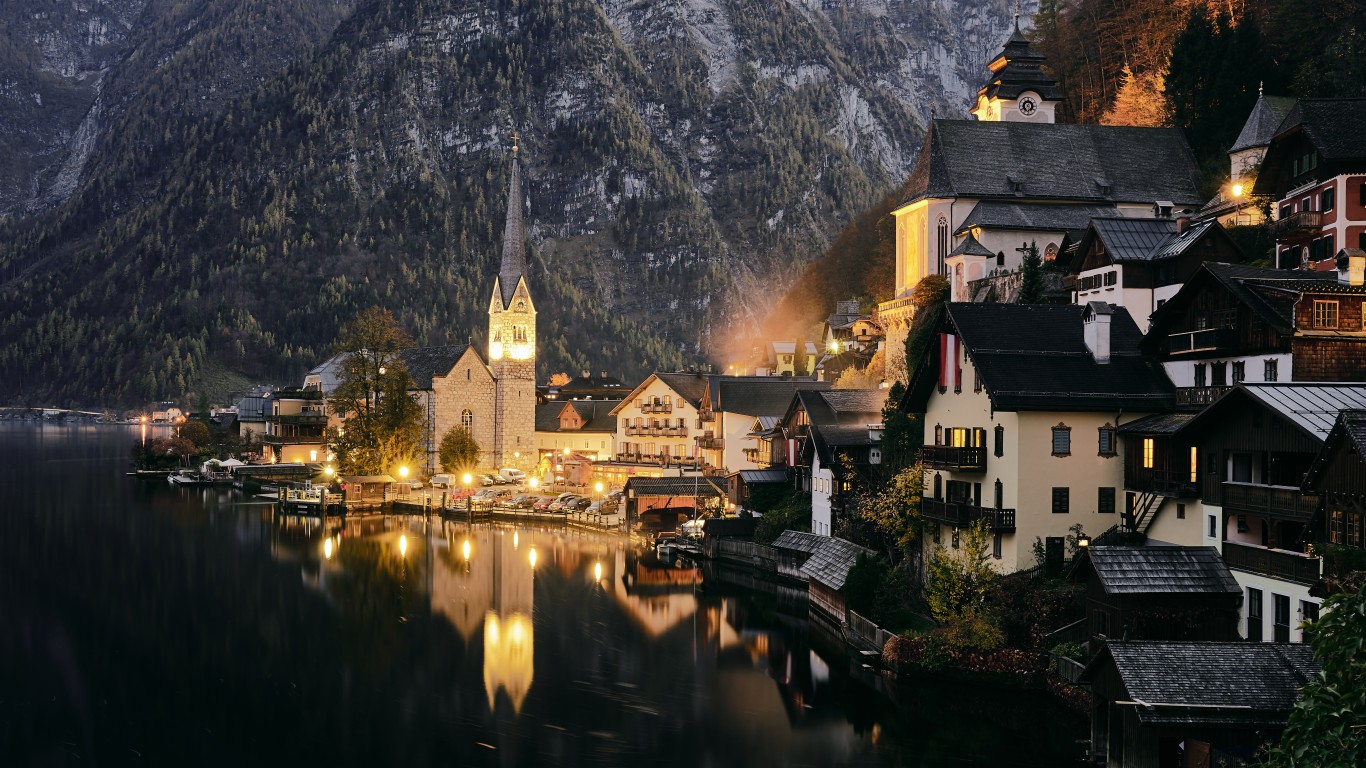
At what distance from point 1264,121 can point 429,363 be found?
223 ft

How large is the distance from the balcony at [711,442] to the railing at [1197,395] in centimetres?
4031

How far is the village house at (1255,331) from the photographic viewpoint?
30672mm

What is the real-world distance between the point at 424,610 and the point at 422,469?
49.6 m

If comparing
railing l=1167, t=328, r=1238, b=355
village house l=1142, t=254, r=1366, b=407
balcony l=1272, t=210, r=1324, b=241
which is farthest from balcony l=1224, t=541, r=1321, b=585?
balcony l=1272, t=210, r=1324, b=241

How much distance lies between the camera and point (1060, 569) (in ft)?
116

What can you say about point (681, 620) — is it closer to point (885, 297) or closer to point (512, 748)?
point (512, 748)

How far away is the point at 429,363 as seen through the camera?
336ft

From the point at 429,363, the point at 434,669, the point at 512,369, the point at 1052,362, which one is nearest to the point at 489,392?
the point at 512,369

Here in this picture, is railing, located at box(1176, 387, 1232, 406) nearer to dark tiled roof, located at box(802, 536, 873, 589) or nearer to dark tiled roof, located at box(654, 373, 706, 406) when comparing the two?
dark tiled roof, located at box(802, 536, 873, 589)

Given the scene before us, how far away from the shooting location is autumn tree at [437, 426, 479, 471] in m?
94.4

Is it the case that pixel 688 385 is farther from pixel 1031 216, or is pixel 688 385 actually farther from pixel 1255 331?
pixel 1255 331

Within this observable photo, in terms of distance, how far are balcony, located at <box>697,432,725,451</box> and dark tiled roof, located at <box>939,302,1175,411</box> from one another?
118ft

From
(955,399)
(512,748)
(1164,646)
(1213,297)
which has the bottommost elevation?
(512,748)

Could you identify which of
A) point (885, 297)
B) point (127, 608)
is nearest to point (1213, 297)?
point (127, 608)
